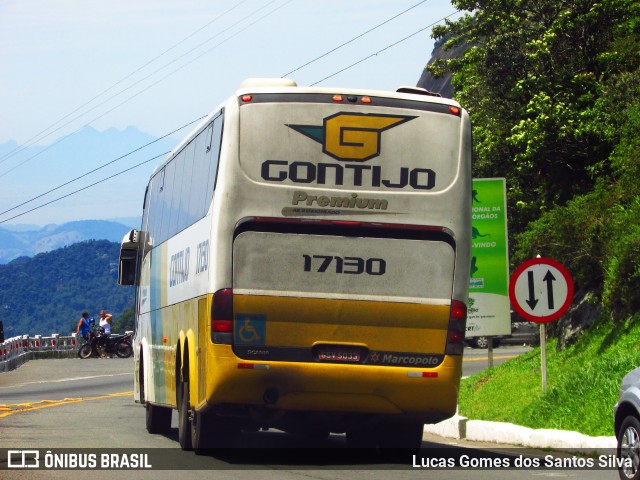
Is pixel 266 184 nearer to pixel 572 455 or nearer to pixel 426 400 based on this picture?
pixel 426 400

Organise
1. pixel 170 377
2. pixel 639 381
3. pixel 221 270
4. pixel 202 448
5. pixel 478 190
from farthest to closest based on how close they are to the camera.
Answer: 1. pixel 478 190
2. pixel 170 377
3. pixel 202 448
4. pixel 221 270
5. pixel 639 381

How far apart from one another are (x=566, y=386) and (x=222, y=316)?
6.44 meters

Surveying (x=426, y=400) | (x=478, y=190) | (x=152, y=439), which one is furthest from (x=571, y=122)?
(x=426, y=400)

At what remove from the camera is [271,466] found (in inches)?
516

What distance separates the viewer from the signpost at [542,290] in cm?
1684

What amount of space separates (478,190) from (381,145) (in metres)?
9.25

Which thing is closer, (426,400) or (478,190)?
(426,400)

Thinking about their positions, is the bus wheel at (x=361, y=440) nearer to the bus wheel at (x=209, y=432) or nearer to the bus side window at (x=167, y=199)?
the bus wheel at (x=209, y=432)

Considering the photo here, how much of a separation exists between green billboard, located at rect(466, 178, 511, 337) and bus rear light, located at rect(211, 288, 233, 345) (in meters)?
9.74

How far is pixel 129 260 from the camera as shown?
21484 mm

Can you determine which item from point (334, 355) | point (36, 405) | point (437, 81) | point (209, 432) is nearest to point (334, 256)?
point (334, 355)

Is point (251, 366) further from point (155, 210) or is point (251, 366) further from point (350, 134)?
point (155, 210)

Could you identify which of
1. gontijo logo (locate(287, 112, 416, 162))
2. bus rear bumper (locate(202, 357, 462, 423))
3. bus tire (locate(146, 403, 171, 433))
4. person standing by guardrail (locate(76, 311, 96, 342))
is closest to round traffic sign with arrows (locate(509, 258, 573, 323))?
bus rear bumper (locate(202, 357, 462, 423))

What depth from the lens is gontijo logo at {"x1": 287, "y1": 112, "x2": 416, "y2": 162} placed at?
520 inches
